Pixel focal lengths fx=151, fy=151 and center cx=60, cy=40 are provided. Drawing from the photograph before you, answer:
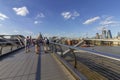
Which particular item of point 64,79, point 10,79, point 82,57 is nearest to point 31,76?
point 10,79

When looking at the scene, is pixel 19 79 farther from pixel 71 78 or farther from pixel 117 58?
pixel 117 58

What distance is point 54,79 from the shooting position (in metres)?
4.19

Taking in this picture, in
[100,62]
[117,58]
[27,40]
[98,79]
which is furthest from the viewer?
[100,62]

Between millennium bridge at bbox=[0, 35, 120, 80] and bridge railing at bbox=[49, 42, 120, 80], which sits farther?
millennium bridge at bbox=[0, 35, 120, 80]

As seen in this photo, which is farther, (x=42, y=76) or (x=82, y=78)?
(x=42, y=76)

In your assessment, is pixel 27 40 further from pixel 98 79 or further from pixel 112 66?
pixel 112 66

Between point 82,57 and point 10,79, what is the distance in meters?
14.6

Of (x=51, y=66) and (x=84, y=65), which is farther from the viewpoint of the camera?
(x=84, y=65)

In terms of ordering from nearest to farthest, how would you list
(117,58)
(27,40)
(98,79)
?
(117,58)
(98,79)
(27,40)

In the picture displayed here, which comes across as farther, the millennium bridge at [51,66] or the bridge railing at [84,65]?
the millennium bridge at [51,66]

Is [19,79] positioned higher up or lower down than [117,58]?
lower down

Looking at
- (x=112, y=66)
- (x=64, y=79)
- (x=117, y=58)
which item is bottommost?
(x=112, y=66)

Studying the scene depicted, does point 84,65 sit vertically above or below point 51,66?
below

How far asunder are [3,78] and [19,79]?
50 cm
